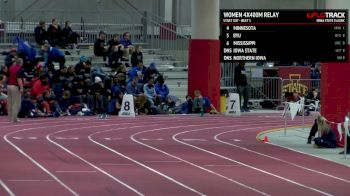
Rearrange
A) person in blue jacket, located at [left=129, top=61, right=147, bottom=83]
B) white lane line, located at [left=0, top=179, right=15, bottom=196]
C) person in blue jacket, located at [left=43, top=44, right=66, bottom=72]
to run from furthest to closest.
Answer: person in blue jacket, located at [left=129, top=61, right=147, bottom=83], person in blue jacket, located at [left=43, top=44, right=66, bottom=72], white lane line, located at [left=0, top=179, right=15, bottom=196]

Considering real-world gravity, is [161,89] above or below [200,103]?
above

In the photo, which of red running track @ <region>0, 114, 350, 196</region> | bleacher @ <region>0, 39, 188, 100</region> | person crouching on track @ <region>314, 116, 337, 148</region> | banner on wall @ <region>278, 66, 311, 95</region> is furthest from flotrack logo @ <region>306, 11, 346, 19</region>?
bleacher @ <region>0, 39, 188, 100</region>

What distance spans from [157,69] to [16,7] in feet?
26.6

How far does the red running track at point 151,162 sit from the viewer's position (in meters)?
17.1

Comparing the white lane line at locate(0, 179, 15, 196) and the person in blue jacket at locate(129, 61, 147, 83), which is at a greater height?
the person in blue jacket at locate(129, 61, 147, 83)

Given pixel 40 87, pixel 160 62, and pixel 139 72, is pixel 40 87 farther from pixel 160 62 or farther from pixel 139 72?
pixel 160 62
